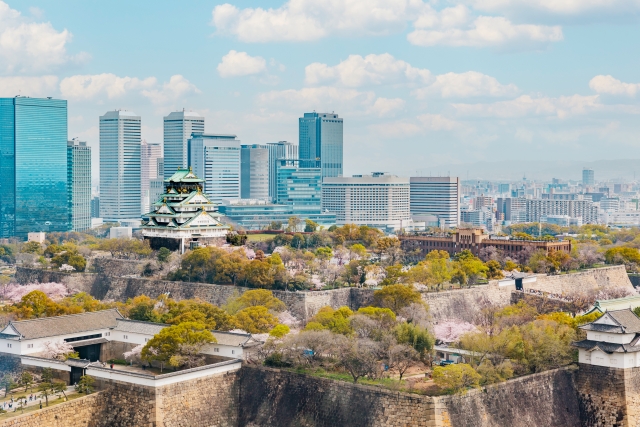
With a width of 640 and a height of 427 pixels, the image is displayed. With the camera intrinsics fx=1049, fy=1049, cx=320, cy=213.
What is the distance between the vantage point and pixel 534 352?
39719mm

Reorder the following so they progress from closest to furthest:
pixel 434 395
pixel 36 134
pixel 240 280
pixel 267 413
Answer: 1. pixel 434 395
2. pixel 267 413
3. pixel 240 280
4. pixel 36 134

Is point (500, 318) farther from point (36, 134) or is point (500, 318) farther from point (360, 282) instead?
point (36, 134)

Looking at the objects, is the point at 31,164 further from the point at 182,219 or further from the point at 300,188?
the point at 182,219

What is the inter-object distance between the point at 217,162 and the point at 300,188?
45.8ft

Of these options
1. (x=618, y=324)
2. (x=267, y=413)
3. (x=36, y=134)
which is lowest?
(x=267, y=413)

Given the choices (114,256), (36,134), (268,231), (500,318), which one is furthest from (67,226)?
(500,318)

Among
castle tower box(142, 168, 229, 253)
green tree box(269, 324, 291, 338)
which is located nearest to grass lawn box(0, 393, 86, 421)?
green tree box(269, 324, 291, 338)

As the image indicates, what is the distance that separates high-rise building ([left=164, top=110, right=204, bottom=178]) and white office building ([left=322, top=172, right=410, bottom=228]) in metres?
26.6

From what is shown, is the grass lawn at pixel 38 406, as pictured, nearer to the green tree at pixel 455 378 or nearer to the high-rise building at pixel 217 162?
the green tree at pixel 455 378

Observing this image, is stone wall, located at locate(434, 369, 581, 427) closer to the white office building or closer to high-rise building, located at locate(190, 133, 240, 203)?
the white office building

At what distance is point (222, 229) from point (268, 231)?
21395 mm

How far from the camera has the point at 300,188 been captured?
550ft

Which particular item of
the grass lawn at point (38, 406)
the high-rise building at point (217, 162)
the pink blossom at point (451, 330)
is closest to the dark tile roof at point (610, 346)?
the pink blossom at point (451, 330)

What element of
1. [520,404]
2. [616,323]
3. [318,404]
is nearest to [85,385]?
[318,404]
